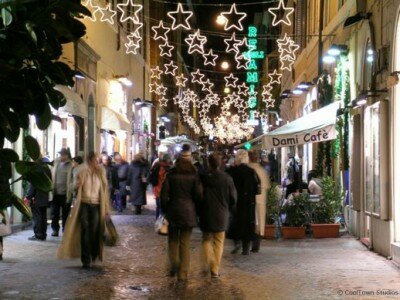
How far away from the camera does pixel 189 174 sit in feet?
30.7

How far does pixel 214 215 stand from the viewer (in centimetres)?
954

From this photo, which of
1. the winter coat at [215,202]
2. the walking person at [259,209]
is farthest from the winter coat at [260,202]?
the winter coat at [215,202]

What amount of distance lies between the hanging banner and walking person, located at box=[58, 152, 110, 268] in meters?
6.39

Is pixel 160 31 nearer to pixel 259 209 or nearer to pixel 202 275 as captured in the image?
pixel 259 209

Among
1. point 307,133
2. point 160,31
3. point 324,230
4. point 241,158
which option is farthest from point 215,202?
point 160,31

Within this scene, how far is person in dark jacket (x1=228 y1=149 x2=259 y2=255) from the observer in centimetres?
1177

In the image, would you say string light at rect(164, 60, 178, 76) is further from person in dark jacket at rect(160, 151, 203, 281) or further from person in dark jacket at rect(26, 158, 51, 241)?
person in dark jacket at rect(160, 151, 203, 281)

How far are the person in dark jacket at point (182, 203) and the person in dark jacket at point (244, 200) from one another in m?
2.47

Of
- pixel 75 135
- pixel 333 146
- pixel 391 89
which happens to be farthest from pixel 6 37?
pixel 75 135

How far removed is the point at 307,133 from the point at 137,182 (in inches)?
267

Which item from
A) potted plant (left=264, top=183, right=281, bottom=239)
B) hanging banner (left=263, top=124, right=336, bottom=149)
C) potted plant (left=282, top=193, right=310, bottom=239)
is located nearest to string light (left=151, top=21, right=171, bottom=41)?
hanging banner (left=263, top=124, right=336, bottom=149)

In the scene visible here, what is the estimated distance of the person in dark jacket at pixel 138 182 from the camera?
20359 millimetres

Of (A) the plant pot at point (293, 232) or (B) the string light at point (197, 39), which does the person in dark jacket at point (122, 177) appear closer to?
(B) the string light at point (197, 39)

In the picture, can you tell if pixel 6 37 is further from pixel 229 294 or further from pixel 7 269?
pixel 7 269
